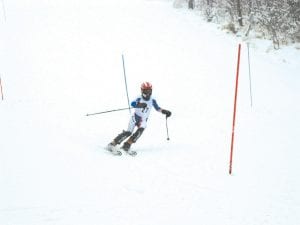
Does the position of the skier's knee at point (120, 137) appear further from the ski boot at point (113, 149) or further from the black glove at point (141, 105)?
the black glove at point (141, 105)

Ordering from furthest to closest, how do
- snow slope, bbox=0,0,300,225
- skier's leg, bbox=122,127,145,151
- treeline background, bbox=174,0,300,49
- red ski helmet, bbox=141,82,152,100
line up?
1. treeline background, bbox=174,0,300,49
2. red ski helmet, bbox=141,82,152,100
3. skier's leg, bbox=122,127,145,151
4. snow slope, bbox=0,0,300,225

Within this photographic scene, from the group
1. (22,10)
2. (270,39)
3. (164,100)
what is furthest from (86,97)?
(22,10)

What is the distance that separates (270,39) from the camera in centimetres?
2117

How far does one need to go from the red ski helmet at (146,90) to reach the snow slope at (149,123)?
4.28 feet

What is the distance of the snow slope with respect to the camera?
22.5ft

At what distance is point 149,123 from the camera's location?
13078 mm

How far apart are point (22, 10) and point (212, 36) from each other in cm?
A: 1168

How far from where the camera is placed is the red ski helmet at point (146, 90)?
9680 mm

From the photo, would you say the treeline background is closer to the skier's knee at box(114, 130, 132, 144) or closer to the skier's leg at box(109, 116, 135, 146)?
the skier's leg at box(109, 116, 135, 146)

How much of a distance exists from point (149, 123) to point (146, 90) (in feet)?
11.4

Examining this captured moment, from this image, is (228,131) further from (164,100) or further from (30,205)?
(30,205)

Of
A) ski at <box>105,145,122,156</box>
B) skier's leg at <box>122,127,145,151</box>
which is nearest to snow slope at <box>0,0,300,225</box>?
ski at <box>105,145,122,156</box>

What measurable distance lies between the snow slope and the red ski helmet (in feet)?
4.28

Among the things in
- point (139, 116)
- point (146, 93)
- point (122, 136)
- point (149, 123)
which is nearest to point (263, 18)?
point (149, 123)
